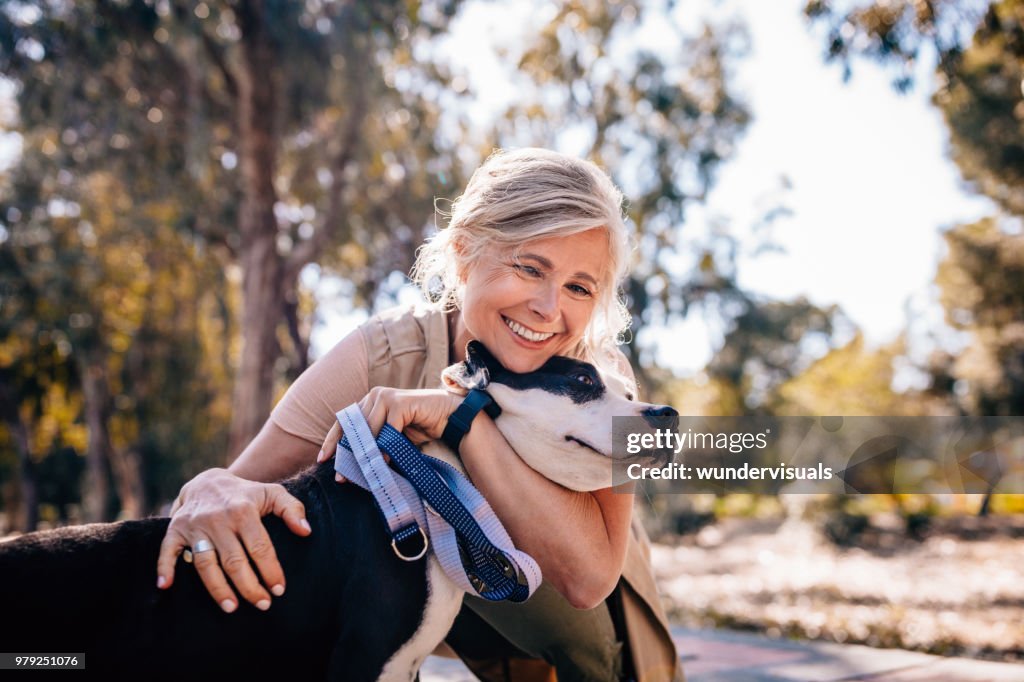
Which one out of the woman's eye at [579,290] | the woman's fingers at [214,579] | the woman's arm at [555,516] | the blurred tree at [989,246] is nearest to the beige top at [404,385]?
the woman's arm at [555,516]

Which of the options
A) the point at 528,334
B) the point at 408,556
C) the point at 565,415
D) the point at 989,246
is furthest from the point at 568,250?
the point at 989,246

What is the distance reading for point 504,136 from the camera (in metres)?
15.1

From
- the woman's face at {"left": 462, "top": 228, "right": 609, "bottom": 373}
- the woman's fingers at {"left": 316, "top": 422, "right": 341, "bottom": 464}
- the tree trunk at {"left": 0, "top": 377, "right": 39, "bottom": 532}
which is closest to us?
the woman's fingers at {"left": 316, "top": 422, "right": 341, "bottom": 464}

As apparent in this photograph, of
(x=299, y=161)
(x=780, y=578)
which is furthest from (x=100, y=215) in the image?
(x=780, y=578)

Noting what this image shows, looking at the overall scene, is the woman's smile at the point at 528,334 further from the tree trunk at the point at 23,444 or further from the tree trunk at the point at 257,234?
the tree trunk at the point at 23,444

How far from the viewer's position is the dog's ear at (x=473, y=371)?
210 centimetres

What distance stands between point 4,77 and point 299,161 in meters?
4.46

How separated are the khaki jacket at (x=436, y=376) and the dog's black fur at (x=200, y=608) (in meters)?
0.76

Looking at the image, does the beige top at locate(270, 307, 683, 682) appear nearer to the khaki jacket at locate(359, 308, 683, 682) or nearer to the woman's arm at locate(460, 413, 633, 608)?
the khaki jacket at locate(359, 308, 683, 682)

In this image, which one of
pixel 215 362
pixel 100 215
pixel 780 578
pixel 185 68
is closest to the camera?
pixel 780 578

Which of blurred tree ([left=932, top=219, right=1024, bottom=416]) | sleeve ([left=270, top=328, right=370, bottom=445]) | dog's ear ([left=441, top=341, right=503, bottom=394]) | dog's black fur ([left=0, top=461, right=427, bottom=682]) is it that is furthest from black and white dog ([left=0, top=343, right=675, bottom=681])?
blurred tree ([left=932, top=219, right=1024, bottom=416])

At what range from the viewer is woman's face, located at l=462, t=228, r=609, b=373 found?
2.23 metres

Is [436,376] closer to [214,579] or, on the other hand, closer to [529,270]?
[529,270]

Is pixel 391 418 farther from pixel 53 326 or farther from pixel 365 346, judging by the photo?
pixel 53 326
